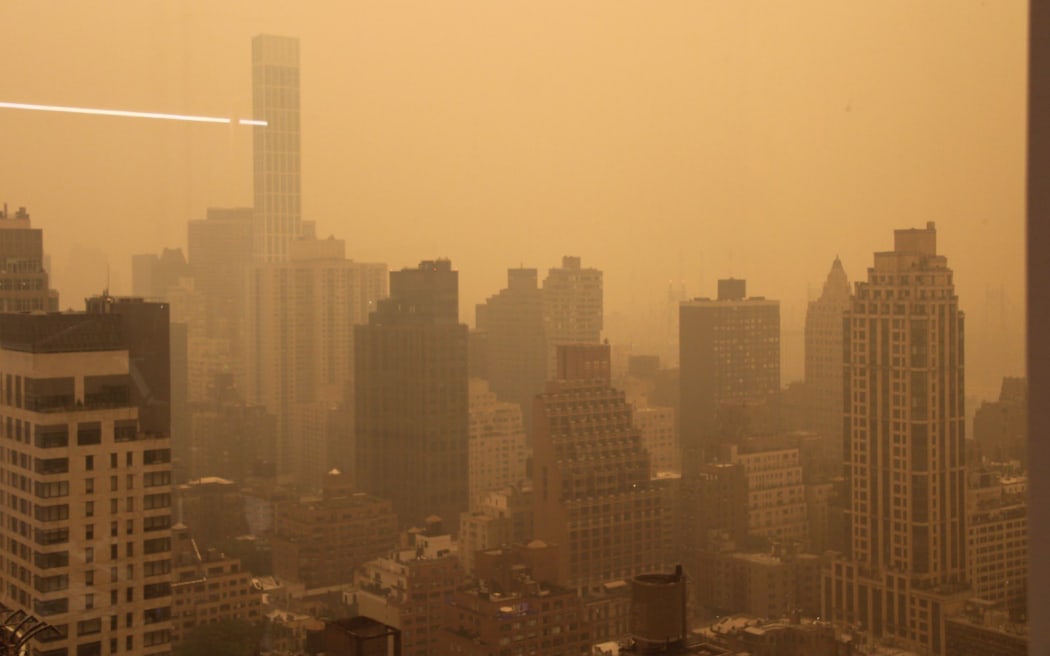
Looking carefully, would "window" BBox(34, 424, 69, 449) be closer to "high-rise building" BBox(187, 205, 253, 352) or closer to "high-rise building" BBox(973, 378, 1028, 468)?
"high-rise building" BBox(187, 205, 253, 352)

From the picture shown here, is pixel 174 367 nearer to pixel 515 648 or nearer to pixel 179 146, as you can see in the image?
pixel 179 146

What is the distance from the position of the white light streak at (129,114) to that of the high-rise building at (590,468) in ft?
4.33

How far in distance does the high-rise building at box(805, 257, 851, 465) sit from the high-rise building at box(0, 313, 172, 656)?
2.01m

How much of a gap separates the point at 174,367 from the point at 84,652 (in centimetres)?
83

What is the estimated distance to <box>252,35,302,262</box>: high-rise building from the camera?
322 cm

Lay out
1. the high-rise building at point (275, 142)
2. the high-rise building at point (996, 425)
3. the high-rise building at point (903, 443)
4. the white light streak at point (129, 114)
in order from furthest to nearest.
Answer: the high-rise building at point (275, 142)
the high-rise building at point (903, 443)
the white light streak at point (129, 114)
the high-rise building at point (996, 425)

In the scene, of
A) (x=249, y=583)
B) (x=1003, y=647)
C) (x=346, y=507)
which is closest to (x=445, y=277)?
(x=346, y=507)

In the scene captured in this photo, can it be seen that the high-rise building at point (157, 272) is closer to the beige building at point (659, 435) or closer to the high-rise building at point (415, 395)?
the high-rise building at point (415, 395)

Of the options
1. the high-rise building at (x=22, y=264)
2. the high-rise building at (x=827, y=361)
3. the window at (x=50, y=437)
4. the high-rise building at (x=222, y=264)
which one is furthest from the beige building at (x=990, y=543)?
the high-rise building at (x=22, y=264)

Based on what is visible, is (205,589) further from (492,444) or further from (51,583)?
(492,444)

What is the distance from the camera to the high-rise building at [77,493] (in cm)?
238

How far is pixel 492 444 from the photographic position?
3.45 metres

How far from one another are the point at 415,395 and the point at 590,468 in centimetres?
67

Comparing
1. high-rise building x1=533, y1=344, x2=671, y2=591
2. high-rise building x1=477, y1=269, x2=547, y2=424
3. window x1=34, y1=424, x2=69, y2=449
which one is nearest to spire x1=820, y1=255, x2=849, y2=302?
high-rise building x1=533, y1=344, x2=671, y2=591
